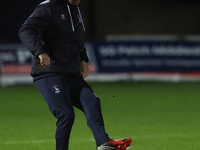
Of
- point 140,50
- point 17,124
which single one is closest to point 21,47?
point 140,50

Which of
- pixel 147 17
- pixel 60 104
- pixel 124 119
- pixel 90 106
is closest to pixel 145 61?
pixel 124 119

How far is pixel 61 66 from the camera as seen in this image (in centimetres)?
691

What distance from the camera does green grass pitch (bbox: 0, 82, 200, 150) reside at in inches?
367

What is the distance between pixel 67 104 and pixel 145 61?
50.9 ft

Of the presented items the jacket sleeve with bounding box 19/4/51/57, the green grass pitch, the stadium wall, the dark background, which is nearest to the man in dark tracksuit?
the jacket sleeve with bounding box 19/4/51/57

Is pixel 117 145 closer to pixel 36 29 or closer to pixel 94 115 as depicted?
pixel 94 115

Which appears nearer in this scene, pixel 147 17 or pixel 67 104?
pixel 67 104

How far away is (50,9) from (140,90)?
12.9 meters

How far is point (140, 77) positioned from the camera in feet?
73.4

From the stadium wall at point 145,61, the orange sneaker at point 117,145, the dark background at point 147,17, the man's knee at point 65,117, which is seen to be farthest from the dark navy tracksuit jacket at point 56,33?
the dark background at point 147,17

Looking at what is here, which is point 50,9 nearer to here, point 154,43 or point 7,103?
point 7,103

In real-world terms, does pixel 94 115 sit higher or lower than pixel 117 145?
higher

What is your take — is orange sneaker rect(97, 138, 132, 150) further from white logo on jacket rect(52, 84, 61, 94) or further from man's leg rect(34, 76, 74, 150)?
white logo on jacket rect(52, 84, 61, 94)

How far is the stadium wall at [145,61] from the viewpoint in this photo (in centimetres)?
2189
